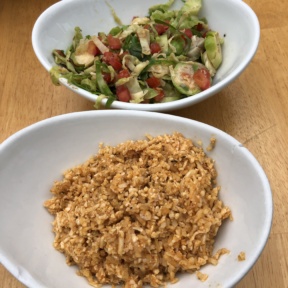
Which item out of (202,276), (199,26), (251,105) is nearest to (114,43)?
(199,26)

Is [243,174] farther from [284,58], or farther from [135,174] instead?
[284,58]

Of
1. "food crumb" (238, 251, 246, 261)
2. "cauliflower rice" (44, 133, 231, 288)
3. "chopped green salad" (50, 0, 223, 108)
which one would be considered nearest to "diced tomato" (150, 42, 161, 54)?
"chopped green salad" (50, 0, 223, 108)

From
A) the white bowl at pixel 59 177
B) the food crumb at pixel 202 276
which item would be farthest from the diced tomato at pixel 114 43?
the food crumb at pixel 202 276

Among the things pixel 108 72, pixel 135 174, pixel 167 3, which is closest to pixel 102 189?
pixel 135 174

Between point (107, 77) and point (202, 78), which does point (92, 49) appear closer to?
point (107, 77)

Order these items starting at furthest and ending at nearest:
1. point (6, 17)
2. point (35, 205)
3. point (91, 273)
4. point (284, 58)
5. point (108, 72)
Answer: point (6, 17) → point (284, 58) → point (108, 72) → point (35, 205) → point (91, 273)

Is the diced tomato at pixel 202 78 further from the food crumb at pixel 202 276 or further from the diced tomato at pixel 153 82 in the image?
the food crumb at pixel 202 276
